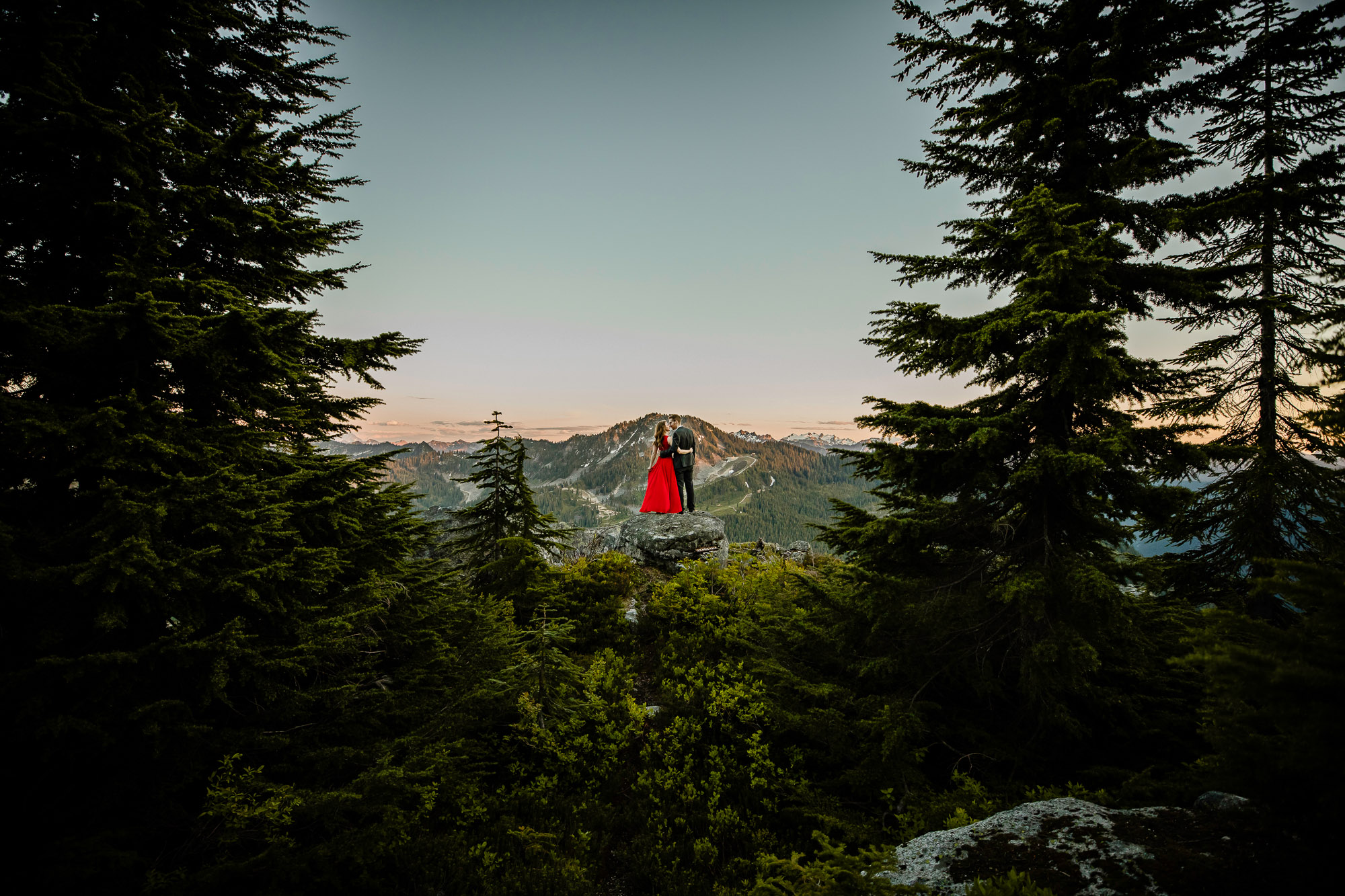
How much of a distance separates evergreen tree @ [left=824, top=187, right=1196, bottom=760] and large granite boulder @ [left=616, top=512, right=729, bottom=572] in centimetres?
949

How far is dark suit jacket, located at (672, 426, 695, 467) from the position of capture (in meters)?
17.8

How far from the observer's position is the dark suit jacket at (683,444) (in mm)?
17766

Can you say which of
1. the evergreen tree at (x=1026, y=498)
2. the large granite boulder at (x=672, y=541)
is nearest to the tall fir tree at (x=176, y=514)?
the evergreen tree at (x=1026, y=498)

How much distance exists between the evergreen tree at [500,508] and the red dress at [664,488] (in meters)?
7.91

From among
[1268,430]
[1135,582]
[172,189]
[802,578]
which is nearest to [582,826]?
[802,578]

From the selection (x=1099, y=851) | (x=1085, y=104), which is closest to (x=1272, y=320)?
(x=1085, y=104)

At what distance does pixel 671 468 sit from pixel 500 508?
8.82m

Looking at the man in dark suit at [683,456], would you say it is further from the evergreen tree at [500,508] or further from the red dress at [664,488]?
the evergreen tree at [500,508]

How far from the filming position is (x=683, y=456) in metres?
18.2

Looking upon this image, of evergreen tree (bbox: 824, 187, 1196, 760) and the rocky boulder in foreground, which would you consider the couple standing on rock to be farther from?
evergreen tree (bbox: 824, 187, 1196, 760)

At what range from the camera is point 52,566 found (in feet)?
11.3

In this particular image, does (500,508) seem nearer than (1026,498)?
No

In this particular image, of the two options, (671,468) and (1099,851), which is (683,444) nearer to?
(671,468)

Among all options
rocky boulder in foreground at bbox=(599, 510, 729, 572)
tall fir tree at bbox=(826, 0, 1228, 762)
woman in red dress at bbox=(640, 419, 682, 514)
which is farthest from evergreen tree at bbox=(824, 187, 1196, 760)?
woman in red dress at bbox=(640, 419, 682, 514)
